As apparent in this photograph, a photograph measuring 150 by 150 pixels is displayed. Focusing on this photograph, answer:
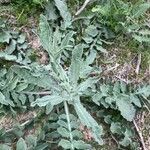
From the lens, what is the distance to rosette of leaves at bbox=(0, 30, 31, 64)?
329 centimetres

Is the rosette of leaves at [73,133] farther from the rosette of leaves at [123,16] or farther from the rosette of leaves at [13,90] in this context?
the rosette of leaves at [123,16]

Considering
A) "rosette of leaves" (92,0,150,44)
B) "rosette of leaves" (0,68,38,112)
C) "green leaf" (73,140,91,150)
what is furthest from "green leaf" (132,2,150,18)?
"green leaf" (73,140,91,150)

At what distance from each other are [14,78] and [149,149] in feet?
3.70

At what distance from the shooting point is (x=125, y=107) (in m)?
3.29

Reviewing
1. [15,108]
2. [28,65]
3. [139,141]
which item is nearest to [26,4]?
[28,65]

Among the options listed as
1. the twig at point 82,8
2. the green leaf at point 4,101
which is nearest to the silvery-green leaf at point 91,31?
the twig at point 82,8

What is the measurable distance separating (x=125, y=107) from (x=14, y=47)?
0.93 metres

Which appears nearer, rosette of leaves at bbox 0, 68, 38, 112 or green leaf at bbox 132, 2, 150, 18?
rosette of leaves at bbox 0, 68, 38, 112

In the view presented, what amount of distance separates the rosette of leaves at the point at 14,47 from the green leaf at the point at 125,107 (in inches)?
28.6

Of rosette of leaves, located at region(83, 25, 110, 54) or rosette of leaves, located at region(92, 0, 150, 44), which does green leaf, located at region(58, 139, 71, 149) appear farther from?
rosette of leaves, located at region(92, 0, 150, 44)

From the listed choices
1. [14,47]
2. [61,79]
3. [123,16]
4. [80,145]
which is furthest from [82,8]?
[80,145]

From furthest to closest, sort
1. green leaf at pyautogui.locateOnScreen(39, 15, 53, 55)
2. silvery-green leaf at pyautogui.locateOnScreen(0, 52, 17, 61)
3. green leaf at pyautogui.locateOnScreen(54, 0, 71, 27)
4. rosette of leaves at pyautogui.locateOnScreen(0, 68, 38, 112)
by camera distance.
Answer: green leaf at pyautogui.locateOnScreen(54, 0, 71, 27) < silvery-green leaf at pyautogui.locateOnScreen(0, 52, 17, 61) < rosette of leaves at pyautogui.locateOnScreen(0, 68, 38, 112) < green leaf at pyautogui.locateOnScreen(39, 15, 53, 55)

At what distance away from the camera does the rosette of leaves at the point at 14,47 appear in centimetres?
329

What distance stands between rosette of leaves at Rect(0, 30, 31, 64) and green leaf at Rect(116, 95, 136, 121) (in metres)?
0.73
